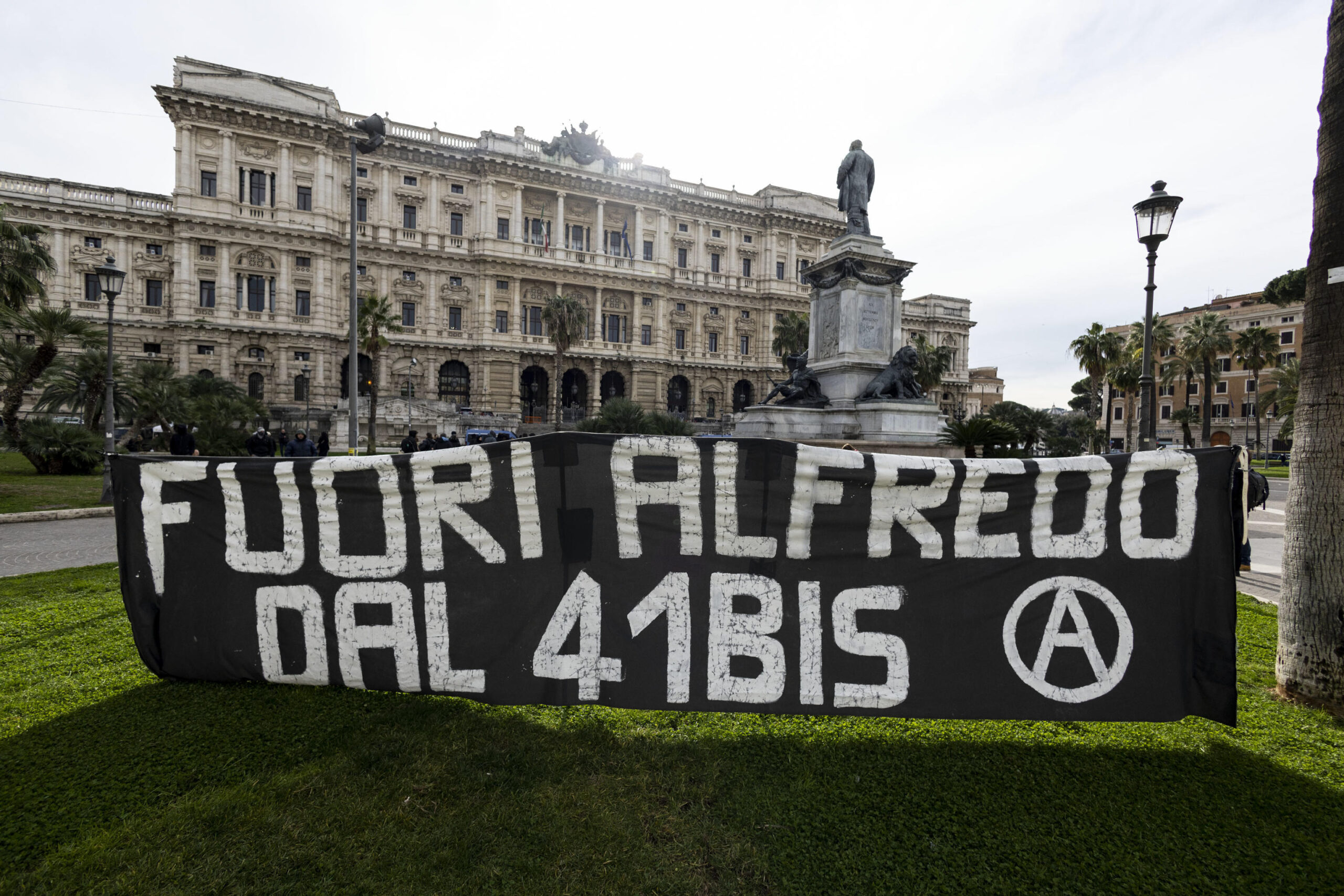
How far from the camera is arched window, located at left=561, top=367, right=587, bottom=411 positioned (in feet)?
159

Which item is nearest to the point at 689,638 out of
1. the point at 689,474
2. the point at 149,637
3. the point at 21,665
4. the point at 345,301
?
the point at 689,474

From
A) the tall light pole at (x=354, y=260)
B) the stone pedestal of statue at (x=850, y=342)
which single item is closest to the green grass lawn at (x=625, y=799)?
the tall light pole at (x=354, y=260)

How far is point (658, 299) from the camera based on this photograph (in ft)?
167

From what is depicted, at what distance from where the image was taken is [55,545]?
862 centimetres

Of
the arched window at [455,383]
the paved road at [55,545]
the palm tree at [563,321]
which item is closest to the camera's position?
the paved road at [55,545]

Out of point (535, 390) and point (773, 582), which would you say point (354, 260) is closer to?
point (773, 582)

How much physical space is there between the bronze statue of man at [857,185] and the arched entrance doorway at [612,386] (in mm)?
35324

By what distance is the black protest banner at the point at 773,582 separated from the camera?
346 centimetres

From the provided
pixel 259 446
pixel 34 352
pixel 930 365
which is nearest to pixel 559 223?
pixel 930 365

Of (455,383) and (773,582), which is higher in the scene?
(455,383)

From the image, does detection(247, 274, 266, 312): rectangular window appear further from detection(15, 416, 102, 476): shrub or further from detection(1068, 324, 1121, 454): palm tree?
detection(1068, 324, 1121, 454): palm tree

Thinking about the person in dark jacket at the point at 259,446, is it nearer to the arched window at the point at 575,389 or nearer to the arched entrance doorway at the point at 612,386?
the arched window at the point at 575,389

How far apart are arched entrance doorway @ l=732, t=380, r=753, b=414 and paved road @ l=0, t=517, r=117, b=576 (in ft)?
157

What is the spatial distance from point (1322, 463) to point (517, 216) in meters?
48.9
